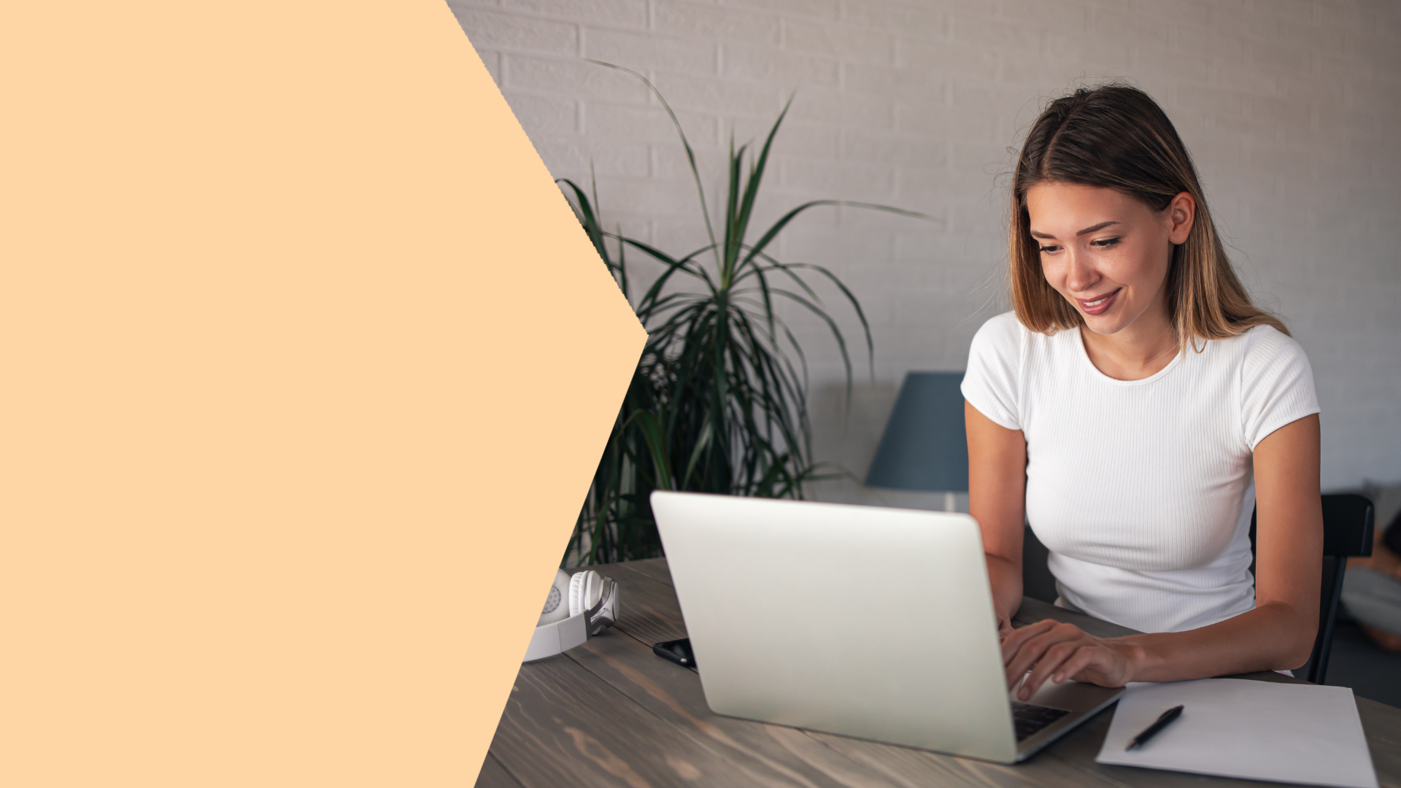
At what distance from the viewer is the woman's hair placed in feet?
4.00

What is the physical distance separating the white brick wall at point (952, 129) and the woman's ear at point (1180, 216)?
→ 2.03 feet

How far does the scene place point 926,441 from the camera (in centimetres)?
230

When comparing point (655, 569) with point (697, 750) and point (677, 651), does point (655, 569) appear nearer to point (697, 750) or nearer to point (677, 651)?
point (677, 651)

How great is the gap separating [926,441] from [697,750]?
5.18 feet

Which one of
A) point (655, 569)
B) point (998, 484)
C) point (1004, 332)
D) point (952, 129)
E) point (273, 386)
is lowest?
point (655, 569)

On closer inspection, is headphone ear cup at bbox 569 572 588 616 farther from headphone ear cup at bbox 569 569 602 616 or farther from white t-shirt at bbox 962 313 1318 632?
white t-shirt at bbox 962 313 1318 632

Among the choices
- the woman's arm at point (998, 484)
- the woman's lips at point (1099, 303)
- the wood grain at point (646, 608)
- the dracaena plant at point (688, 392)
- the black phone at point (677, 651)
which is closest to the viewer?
the black phone at point (677, 651)

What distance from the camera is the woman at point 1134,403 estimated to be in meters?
1.21

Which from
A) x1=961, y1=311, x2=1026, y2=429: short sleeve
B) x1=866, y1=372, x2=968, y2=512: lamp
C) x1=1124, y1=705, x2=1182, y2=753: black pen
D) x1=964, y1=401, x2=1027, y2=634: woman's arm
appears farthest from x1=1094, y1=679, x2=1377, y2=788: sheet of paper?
x1=866, y1=372, x2=968, y2=512: lamp

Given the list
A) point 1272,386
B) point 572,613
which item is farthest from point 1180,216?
point 572,613

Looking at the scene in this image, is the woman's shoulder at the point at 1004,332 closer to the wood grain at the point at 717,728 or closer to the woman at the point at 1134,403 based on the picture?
the woman at the point at 1134,403

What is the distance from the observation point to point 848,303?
255cm

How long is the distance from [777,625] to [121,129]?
1.71 metres

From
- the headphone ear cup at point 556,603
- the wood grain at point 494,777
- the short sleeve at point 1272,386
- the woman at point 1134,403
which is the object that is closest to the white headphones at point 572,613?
the headphone ear cup at point 556,603
